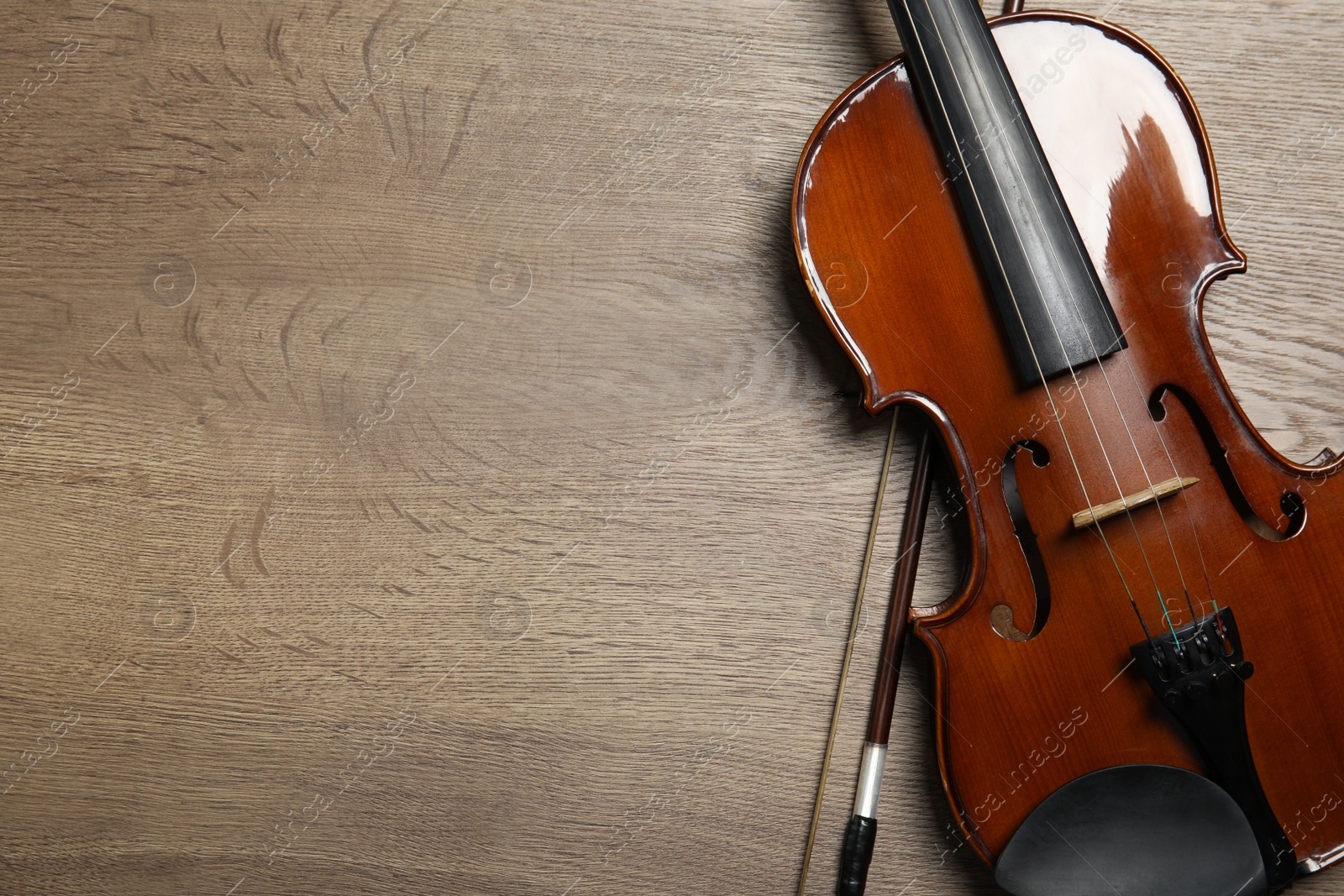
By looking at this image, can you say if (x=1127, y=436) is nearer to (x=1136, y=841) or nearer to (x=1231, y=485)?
(x=1231, y=485)

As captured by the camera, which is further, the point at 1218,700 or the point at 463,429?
the point at 463,429

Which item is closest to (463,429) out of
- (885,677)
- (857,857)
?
(885,677)

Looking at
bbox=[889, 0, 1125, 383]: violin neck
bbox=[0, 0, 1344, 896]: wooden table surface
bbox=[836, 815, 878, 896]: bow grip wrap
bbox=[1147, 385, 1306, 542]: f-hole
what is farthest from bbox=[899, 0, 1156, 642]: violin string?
bbox=[836, 815, 878, 896]: bow grip wrap

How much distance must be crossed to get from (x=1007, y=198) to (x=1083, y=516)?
375mm

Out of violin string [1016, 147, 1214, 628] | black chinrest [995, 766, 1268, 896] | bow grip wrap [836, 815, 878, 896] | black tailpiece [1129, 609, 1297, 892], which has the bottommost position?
bow grip wrap [836, 815, 878, 896]

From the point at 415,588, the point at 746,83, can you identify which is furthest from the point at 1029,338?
the point at 415,588

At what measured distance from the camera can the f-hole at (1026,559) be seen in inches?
36.6

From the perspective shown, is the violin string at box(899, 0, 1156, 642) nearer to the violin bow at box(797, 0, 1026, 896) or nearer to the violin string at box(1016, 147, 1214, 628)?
the violin string at box(1016, 147, 1214, 628)

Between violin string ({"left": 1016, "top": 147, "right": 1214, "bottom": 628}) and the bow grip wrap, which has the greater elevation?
violin string ({"left": 1016, "top": 147, "right": 1214, "bottom": 628})

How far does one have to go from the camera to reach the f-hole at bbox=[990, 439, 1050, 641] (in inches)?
36.6

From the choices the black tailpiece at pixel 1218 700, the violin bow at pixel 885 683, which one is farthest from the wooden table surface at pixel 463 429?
the black tailpiece at pixel 1218 700

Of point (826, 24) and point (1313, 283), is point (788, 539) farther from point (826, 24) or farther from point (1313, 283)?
point (1313, 283)

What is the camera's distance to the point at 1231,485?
926 millimetres

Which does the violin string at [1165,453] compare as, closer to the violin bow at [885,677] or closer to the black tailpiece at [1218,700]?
the black tailpiece at [1218,700]
